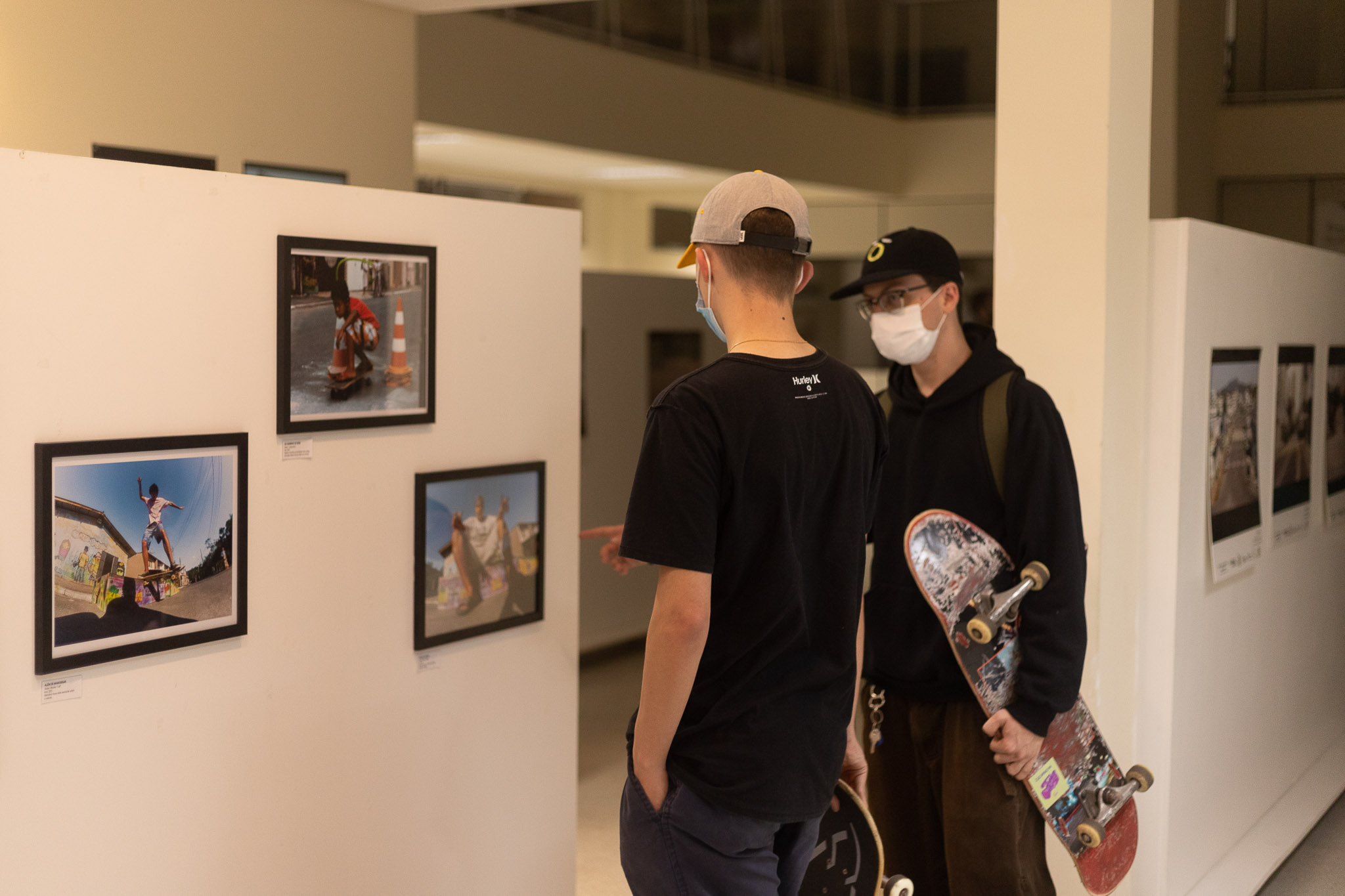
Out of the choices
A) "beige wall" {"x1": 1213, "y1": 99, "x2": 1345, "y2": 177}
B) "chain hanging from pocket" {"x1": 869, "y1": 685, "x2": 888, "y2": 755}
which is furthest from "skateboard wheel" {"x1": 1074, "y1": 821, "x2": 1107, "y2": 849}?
"beige wall" {"x1": 1213, "y1": 99, "x2": 1345, "y2": 177}

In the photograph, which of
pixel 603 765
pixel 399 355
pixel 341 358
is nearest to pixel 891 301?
pixel 399 355

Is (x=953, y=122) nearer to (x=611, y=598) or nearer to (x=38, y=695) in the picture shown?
(x=611, y=598)

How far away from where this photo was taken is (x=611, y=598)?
301 inches

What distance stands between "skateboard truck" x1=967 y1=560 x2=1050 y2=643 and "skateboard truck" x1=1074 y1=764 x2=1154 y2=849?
566mm

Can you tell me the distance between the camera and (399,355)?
113 inches

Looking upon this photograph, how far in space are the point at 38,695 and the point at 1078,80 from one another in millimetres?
2842

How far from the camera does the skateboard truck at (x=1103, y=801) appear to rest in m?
2.85

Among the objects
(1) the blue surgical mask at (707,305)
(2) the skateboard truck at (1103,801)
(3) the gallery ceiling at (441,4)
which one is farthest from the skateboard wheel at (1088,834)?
(3) the gallery ceiling at (441,4)

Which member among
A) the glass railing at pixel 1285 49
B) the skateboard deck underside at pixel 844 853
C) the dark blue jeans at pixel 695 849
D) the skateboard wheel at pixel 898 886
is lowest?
the skateboard wheel at pixel 898 886

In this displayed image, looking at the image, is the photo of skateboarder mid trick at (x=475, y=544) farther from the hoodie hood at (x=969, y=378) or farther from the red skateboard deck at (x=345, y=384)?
the hoodie hood at (x=969, y=378)

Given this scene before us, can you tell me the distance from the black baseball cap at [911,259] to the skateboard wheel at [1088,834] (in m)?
1.27

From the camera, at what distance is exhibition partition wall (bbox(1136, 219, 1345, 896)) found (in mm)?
3598

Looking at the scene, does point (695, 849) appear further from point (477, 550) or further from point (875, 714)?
point (477, 550)

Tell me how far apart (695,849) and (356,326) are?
1431 millimetres
